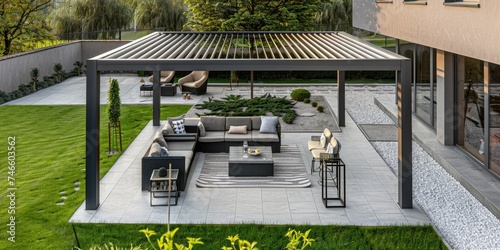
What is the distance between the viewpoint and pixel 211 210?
11273mm

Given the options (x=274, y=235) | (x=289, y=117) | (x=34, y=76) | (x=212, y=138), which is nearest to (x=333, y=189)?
(x=274, y=235)

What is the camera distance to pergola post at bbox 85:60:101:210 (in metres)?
11.1

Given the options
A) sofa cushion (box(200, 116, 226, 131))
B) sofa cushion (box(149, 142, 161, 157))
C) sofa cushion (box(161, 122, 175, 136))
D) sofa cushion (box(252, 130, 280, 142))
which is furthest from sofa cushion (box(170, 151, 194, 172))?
sofa cushion (box(200, 116, 226, 131))

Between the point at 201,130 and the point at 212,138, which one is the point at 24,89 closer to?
A: the point at 201,130

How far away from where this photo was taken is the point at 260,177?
13.5 metres

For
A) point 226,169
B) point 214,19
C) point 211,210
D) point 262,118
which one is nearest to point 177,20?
point 214,19

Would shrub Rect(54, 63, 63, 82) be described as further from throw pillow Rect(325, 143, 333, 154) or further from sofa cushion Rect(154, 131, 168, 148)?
throw pillow Rect(325, 143, 333, 154)

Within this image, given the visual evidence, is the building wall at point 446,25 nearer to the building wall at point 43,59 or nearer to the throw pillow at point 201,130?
the throw pillow at point 201,130

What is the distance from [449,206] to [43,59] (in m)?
24.6

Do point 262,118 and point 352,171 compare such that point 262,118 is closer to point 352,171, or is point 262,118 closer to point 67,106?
point 352,171

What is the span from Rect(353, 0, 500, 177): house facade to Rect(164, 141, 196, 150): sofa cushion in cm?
667

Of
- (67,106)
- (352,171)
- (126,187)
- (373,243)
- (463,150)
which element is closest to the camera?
(373,243)

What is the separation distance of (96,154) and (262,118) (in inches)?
253

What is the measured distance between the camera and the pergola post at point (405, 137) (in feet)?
36.9
